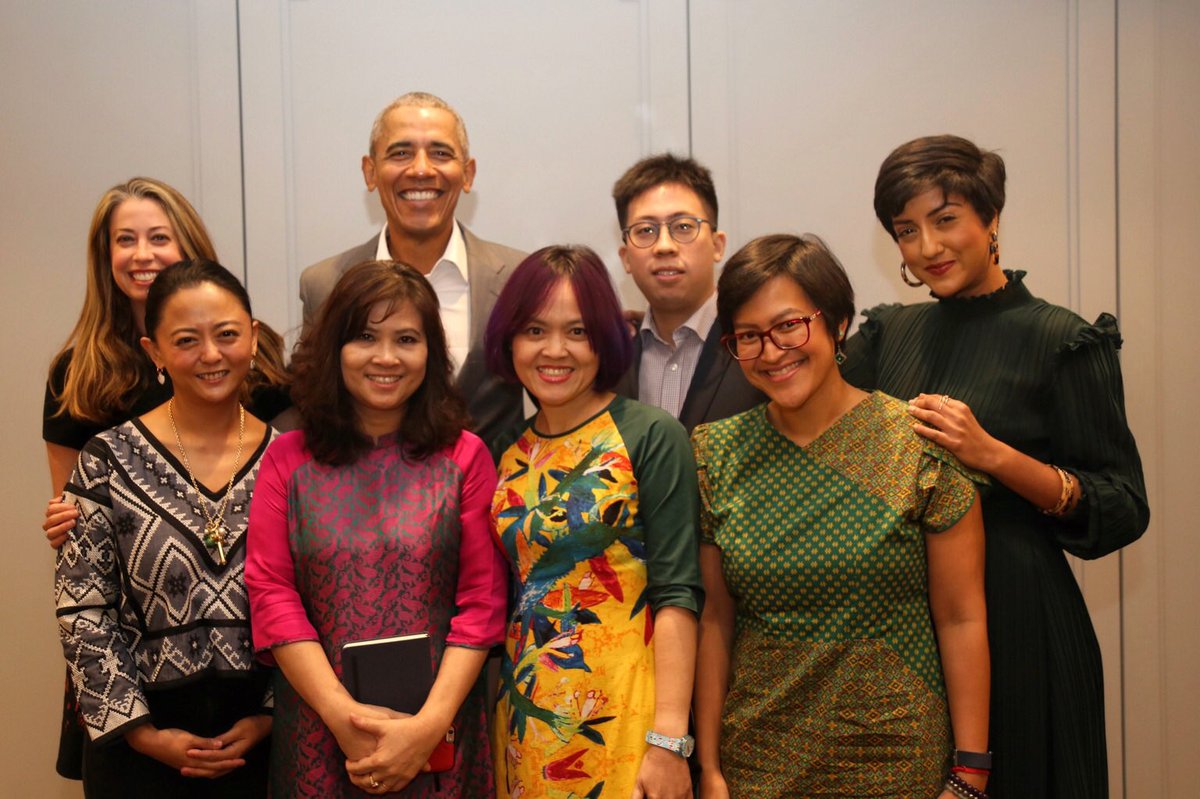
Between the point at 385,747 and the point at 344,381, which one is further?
the point at 344,381

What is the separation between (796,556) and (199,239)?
1614 mm

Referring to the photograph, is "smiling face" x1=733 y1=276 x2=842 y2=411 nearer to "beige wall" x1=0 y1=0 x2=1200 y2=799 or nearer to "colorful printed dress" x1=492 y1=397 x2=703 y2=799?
"colorful printed dress" x1=492 y1=397 x2=703 y2=799

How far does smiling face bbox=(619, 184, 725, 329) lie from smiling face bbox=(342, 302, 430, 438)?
65 centimetres

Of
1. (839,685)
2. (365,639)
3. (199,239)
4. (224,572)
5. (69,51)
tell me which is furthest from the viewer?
(69,51)

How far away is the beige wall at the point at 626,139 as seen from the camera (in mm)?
3176

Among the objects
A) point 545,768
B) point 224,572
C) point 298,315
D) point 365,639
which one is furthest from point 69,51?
point 545,768

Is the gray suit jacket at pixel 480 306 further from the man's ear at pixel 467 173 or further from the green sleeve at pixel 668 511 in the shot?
the green sleeve at pixel 668 511

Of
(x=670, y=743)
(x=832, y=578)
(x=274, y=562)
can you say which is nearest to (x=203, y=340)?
(x=274, y=562)

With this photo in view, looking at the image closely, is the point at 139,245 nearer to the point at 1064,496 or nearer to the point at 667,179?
the point at 667,179

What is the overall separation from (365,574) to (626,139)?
188cm

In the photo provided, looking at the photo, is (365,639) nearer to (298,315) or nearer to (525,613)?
(525,613)

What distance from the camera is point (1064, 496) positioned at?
6.27 ft

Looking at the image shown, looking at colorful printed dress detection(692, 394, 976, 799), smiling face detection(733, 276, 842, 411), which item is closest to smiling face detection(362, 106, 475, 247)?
smiling face detection(733, 276, 842, 411)

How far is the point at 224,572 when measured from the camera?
6.38 feet
